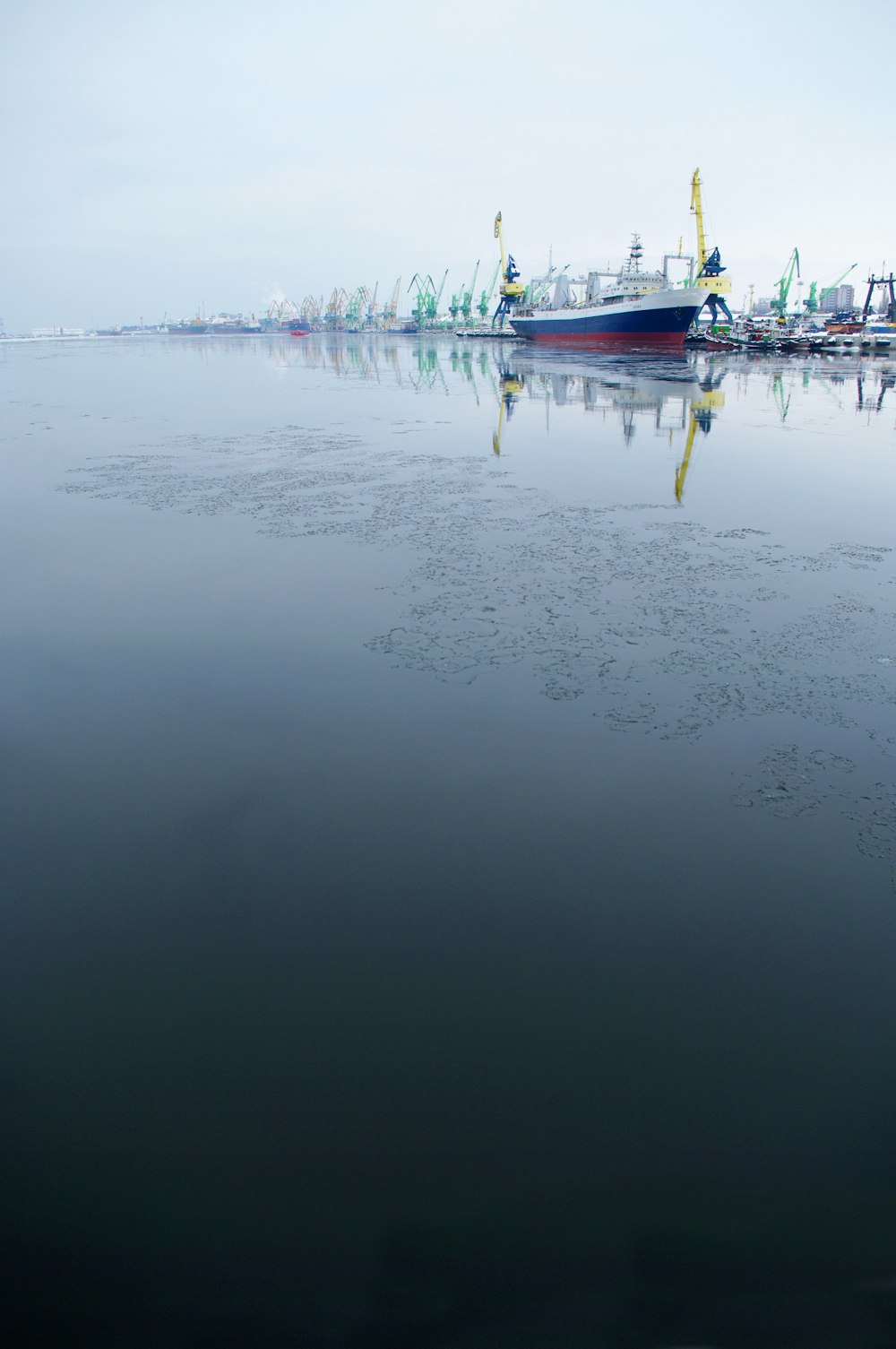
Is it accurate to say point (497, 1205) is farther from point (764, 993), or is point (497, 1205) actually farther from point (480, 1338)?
point (764, 993)

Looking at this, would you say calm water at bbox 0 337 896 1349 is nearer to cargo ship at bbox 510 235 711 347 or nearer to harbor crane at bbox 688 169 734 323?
cargo ship at bbox 510 235 711 347

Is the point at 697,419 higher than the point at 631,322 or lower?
lower

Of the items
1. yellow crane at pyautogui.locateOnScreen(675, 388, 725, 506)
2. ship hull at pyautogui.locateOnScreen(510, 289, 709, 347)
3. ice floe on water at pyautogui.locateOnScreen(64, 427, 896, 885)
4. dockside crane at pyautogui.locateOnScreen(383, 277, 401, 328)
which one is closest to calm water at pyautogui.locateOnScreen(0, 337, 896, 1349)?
ice floe on water at pyautogui.locateOnScreen(64, 427, 896, 885)

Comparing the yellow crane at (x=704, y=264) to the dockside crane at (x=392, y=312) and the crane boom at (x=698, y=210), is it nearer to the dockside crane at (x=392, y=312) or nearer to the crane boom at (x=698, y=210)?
the crane boom at (x=698, y=210)

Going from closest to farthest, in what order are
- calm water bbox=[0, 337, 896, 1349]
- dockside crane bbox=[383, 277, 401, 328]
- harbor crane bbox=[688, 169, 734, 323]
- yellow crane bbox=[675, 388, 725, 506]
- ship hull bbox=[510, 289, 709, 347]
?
calm water bbox=[0, 337, 896, 1349]
yellow crane bbox=[675, 388, 725, 506]
ship hull bbox=[510, 289, 709, 347]
harbor crane bbox=[688, 169, 734, 323]
dockside crane bbox=[383, 277, 401, 328]

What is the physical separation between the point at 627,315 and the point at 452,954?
190 ft

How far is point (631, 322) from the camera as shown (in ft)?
178

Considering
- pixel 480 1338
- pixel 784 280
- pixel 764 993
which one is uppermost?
pixel 784 280

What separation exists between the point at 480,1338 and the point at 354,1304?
14.3 inches

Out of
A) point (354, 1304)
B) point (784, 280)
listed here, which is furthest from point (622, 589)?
point (784, 280)

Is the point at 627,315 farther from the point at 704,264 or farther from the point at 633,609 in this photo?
the point at 633,609

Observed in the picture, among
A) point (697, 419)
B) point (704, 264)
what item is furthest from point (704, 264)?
point (697, 419)

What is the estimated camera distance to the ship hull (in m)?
49.3

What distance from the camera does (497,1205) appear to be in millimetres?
2490
